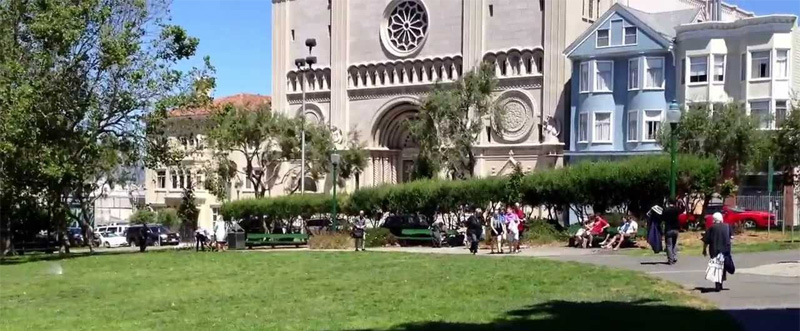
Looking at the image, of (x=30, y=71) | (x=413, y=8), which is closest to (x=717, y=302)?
(x=30, y=71)

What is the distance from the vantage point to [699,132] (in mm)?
46781

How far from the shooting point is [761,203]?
45.2 m

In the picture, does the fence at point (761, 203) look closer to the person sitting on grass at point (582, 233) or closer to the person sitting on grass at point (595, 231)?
the person sitting on grass at point (582, 233)

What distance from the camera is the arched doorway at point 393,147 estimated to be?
A: 68125mm

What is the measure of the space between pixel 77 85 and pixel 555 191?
19112mm

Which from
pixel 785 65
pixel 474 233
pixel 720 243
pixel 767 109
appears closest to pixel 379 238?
pixel 474 233

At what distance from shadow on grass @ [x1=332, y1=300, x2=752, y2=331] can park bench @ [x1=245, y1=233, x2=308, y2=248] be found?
28.6 meters

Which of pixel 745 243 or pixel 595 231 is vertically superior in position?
pixel 595 231

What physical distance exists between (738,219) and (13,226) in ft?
118

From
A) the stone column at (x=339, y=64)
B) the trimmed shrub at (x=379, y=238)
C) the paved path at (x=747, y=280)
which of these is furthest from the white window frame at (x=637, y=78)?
the paved path at (x=747, y=280)

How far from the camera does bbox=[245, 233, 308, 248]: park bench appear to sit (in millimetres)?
42781

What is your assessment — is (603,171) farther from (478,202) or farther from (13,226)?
(13,226)

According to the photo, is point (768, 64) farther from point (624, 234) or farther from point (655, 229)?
point (655, 229)

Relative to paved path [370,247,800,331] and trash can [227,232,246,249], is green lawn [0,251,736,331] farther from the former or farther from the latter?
trash can [227,232,246,249]
